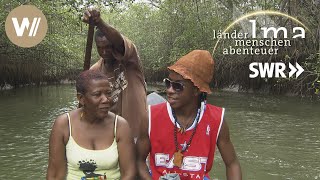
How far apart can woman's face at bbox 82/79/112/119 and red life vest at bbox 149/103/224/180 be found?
10.0 inches

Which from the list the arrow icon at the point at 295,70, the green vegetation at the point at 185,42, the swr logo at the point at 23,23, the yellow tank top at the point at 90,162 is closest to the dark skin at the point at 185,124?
the yellow tank top at the point at 90,162

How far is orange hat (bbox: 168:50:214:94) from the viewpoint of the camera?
2463 millimetres

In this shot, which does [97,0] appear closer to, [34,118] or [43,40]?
[34,118]

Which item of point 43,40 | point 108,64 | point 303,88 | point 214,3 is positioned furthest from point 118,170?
point 214,3

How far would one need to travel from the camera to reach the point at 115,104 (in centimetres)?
309

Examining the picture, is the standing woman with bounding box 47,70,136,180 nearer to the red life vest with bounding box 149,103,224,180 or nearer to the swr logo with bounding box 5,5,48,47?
the red life vest with bounding box 149,103,224,180

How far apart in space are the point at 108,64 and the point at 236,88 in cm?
1753

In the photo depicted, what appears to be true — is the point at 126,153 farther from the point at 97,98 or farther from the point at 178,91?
the point at 178,91

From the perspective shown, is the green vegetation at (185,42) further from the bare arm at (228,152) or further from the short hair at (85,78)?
the bare arm at (228,152)

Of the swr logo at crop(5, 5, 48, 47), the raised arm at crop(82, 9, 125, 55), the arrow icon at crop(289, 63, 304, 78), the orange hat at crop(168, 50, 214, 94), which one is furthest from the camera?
the arrow icon at crop(289, 63, 304, 78)

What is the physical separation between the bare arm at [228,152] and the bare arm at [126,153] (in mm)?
488

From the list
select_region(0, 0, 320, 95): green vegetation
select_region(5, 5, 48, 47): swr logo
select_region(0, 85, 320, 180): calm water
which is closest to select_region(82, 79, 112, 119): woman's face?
select_region(0, 85, 320, 180): calm water

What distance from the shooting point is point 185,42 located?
2155 cm

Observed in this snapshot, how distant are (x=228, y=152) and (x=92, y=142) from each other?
0.75m
